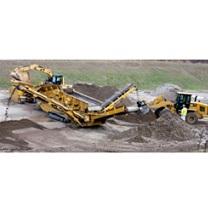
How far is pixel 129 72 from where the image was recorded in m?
6.68

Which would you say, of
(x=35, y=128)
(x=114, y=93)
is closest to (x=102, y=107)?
(x=114, y=93)

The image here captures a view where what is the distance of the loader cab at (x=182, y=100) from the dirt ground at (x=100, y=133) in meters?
0.16

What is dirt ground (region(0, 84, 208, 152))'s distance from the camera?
6488 millimetres

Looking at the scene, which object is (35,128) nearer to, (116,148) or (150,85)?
(116,148)

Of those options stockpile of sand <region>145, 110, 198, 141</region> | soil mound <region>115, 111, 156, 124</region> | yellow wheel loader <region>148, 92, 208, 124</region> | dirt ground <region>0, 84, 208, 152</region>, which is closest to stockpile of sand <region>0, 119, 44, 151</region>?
dirt ground <region>0, 84, 208, 152</region>

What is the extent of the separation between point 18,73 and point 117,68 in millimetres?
1049

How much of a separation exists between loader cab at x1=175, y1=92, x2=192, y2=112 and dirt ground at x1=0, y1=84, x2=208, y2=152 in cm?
16

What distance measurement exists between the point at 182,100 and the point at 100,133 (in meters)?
0.98

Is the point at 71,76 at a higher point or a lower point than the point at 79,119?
higher

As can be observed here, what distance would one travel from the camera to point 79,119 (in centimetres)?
675

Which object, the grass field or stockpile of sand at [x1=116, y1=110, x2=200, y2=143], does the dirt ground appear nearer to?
stockpile of sand at [x1=116, y1=110, x2=200, y2=143]

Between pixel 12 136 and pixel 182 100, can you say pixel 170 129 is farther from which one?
pixel 12 136

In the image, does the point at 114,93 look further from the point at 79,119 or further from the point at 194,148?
the point at 194,148

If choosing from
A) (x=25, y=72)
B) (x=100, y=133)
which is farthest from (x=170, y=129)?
(x=25, y=72)
